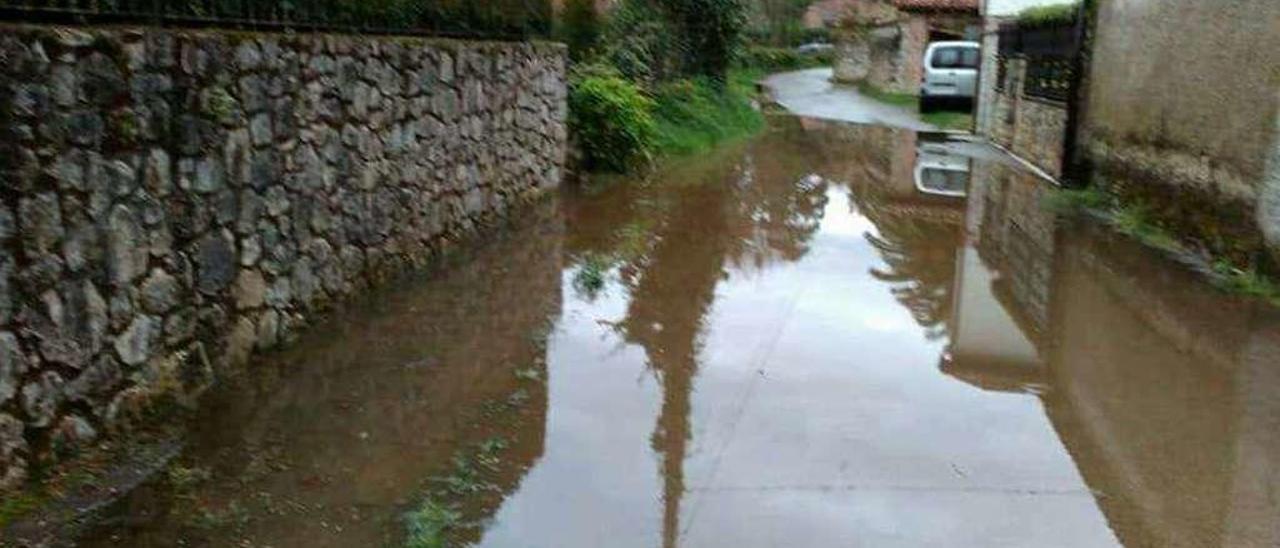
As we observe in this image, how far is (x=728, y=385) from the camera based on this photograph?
266 inches

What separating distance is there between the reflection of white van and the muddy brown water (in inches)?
777

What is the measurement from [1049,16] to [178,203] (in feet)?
52.5

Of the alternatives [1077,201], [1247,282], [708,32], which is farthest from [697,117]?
[1247,282]

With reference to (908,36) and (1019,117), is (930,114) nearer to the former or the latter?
(908,36)

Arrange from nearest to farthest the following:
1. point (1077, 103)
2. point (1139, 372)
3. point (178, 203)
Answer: point (178, 203), point (1139, 372), point (1077, 103)

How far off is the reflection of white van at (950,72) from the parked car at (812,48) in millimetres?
28676

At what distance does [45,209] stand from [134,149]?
0.70 metres

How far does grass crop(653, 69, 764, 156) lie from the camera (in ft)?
66.5

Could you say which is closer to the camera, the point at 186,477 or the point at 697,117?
the point at 186,477

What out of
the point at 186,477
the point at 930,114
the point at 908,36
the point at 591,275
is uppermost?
the point at 908,36

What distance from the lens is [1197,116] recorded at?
10906mm

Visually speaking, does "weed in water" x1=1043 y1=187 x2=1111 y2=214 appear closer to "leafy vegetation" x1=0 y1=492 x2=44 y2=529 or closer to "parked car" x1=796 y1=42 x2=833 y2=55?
"leafy vegetation" x1=0 y1=492 x2=44 y2=529

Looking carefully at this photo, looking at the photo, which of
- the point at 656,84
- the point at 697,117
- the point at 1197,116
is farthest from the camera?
the point at 697,117

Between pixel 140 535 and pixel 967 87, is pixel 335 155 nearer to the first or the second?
pixel 140 535
